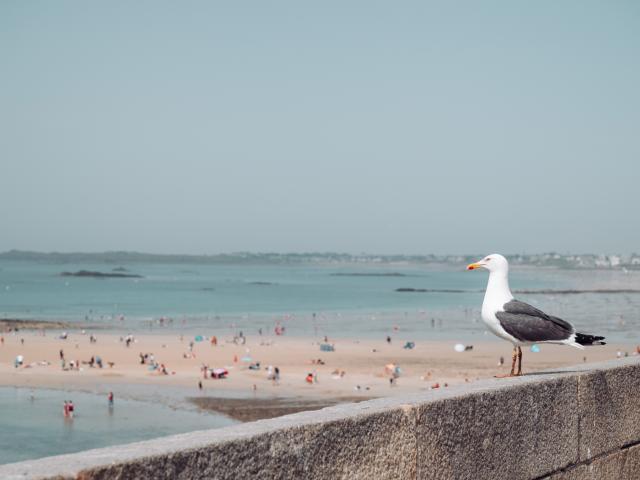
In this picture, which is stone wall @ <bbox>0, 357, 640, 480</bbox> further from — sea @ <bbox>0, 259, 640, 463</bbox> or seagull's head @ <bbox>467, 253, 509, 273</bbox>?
sea @ <bbox>0, 259, 640, 463</bbox>

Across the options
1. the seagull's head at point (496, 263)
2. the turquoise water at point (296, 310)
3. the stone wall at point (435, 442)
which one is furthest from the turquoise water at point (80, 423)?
the turquoise water at point (296, 310)

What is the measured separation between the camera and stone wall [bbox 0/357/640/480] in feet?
7.96

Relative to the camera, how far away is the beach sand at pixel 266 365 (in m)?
30.0

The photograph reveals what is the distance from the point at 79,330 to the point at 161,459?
57.7 m

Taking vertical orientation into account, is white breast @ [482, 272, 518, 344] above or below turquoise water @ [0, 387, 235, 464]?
above

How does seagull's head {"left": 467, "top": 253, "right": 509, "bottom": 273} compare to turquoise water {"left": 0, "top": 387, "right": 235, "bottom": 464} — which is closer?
seagull's head {"left": 467, "top": 253, "right": 509, "bottom": 273}

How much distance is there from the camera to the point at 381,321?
6700 centimetres

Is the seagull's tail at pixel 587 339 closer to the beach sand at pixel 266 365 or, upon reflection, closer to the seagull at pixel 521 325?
the seagull at pixel 521 325

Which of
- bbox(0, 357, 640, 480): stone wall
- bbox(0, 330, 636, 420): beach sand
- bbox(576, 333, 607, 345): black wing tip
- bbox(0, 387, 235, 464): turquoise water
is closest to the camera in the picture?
bbox(0, 357, 640, 480): stone wall

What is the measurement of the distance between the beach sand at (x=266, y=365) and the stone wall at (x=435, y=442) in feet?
69.2

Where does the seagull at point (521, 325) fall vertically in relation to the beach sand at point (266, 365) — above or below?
above

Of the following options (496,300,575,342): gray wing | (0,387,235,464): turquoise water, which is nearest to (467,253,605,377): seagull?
(496,300,575,342): gray wing

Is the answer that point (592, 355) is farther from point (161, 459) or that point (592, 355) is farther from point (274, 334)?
point (161, 459)

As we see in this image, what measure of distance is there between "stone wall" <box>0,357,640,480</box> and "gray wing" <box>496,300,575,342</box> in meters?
0.47
